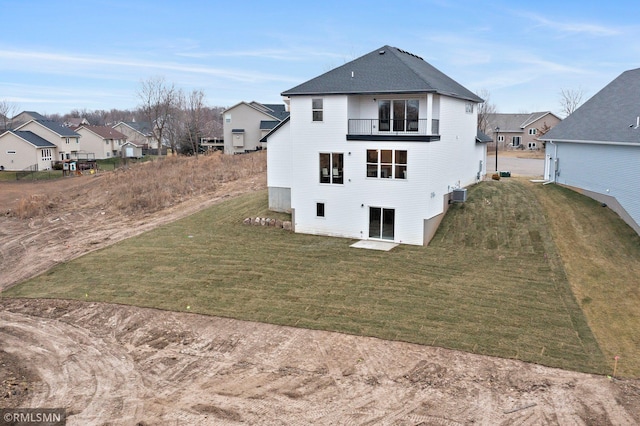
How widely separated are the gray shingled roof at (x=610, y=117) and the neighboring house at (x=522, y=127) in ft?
140

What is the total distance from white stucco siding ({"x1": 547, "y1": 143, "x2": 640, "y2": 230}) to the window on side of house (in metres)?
15.3

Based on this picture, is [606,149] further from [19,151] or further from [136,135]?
[136,135]

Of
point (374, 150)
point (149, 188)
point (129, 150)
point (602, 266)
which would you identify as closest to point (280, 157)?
point (374, 150)

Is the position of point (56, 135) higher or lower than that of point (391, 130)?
higher

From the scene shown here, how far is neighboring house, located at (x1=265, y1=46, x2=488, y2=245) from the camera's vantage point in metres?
24.6

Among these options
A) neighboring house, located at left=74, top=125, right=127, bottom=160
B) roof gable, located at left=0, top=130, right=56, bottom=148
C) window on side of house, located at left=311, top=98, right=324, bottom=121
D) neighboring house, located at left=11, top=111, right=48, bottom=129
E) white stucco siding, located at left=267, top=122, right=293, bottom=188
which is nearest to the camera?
window on side of house, located at left=311, top=98, right=324, bottom=121

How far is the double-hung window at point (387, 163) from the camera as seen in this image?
81.4 ft

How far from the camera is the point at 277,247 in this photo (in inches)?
984

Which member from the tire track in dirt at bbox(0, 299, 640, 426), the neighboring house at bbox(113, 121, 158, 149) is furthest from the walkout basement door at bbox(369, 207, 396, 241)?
the neighboring house at bbox(113, 121, 158, 149)

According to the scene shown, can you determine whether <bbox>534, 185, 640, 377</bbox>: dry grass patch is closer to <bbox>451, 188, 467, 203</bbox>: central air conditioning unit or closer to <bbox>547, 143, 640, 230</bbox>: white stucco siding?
→ <bbox>547, 143, 640, 230</bbox>: white stucco siding

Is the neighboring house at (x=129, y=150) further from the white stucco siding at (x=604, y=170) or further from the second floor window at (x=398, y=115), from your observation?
the white stucco siding at (x=604, y=170)

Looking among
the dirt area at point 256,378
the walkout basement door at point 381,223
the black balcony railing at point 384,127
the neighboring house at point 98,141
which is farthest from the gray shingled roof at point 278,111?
the dirt area at point 256,378

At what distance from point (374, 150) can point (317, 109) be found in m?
3.69

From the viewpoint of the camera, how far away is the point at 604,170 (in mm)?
27531
